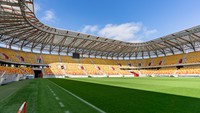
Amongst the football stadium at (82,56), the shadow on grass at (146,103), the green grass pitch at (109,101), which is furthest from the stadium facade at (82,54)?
the shadow on grass at (146,103)

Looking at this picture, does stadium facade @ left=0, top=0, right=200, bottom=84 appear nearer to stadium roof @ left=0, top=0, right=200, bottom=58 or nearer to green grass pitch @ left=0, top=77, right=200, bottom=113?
stadium roof @ left=0, top=0, right=200, bottom=58

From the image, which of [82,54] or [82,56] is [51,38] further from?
[82,56]

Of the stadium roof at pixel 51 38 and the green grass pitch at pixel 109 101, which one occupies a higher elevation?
the stadium roof at pixel 51 38

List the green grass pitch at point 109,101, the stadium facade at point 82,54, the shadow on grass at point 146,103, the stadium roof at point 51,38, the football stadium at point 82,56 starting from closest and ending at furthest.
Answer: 1. the shadow on grass at point 146,103
2. the green grass pitch at point 109,101
3. the stadium roof at point 51,38
4. the football stadium at point 82,56
5. the stadium facade at point 82,54

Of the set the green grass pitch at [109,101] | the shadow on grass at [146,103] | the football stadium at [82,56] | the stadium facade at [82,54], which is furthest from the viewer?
the stadium facade at [82,54]

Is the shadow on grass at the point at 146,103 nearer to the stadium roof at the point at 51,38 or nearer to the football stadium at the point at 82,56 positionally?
the stadium roof at the point at 51,38

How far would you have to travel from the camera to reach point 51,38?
5034 cm

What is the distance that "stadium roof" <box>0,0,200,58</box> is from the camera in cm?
2924

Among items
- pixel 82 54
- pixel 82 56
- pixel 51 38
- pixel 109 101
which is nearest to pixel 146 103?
pixel 109 101

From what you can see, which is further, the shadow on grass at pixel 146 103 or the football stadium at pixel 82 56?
the football stadium at pixel 82 56

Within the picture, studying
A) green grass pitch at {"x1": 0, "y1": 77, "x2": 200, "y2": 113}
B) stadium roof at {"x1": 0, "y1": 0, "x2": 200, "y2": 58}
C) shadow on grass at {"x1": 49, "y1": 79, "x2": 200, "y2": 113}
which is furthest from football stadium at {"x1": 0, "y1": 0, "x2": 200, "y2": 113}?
shadow on grass at {"x1": 49, "y1": 79, "x2": 200, "y2": 113}

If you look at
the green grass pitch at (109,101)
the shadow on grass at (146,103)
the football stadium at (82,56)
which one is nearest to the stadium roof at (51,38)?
the football stadium at (82,56)

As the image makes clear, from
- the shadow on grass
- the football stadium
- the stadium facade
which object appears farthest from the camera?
the stadium facade

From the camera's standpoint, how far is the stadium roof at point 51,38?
29241 mm
